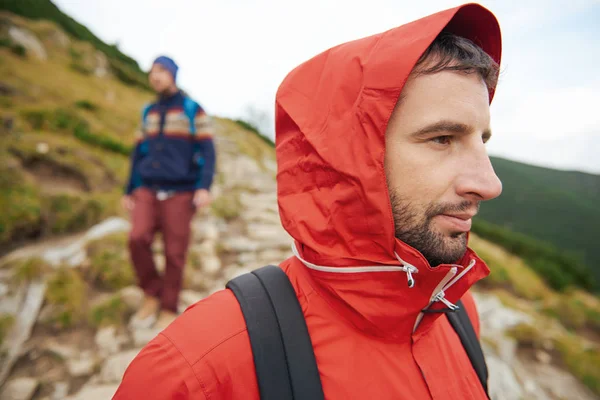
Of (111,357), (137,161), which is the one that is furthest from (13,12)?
(111,357)

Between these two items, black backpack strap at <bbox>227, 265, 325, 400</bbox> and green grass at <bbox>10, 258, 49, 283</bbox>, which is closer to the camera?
black backpack strap at <bbox>227, 265, 325, 400</bbox>

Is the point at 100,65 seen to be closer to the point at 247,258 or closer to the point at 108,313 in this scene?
the point at 247,258

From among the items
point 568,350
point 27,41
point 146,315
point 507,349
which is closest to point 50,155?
point 146,315

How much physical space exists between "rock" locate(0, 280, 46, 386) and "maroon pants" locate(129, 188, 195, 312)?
1008mm

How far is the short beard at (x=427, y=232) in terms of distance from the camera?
4.00 feet

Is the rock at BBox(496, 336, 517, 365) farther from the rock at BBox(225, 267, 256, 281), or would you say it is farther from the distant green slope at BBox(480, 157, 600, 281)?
the distant green slope at BBox(480, 157, 600, 281)

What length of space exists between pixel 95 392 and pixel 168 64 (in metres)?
3.44

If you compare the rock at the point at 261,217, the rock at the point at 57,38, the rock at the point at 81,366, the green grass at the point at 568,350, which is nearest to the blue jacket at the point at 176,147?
the rock at the point at 81,366

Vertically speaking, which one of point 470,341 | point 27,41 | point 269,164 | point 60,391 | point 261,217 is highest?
point 27,41

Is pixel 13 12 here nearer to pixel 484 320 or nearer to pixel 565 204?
pixel 484 320

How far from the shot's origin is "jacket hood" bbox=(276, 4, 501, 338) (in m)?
1.16

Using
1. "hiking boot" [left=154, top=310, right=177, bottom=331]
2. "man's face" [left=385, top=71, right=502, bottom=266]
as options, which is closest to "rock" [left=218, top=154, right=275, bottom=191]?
"hiking boot" [left=154, top=310, right=177, bottom=331]

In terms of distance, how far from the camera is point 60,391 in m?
2.44

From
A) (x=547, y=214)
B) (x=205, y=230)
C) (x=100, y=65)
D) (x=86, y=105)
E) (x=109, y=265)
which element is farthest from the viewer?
(x=547, y=214)
